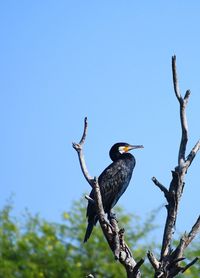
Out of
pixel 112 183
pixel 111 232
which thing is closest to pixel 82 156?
pixel 111 232

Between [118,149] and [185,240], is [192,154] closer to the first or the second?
[185,240]

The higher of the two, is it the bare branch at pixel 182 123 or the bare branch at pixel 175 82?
the bare branch at pixel 175 82

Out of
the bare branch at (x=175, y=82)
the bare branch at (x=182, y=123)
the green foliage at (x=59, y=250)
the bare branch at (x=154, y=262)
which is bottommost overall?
the bare branch at (x=154, y=262)

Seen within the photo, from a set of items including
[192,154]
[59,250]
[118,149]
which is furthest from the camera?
[59,250]

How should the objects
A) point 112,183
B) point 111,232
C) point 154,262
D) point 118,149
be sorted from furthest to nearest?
point 118,149
point 112,183
point 111,232
point 154,262

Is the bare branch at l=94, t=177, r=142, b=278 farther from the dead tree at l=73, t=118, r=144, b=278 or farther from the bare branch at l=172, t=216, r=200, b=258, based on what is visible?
the bare branch at l=172, t=216, r=200, b=258

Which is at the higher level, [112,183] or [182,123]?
[112,183]

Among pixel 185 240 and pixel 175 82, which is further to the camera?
pixel 175 82

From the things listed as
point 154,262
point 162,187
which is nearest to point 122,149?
point 162,187

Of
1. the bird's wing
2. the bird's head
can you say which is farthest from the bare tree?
the bird's head

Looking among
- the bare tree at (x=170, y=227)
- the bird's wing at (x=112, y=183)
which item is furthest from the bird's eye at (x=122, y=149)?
the bare tree at (x=170, y=227)

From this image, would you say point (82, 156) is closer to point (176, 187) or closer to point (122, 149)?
point (176, 187)

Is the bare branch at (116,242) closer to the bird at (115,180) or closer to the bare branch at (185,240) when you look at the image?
the bare branch at (185,240)

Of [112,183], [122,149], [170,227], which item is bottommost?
[170,227]
